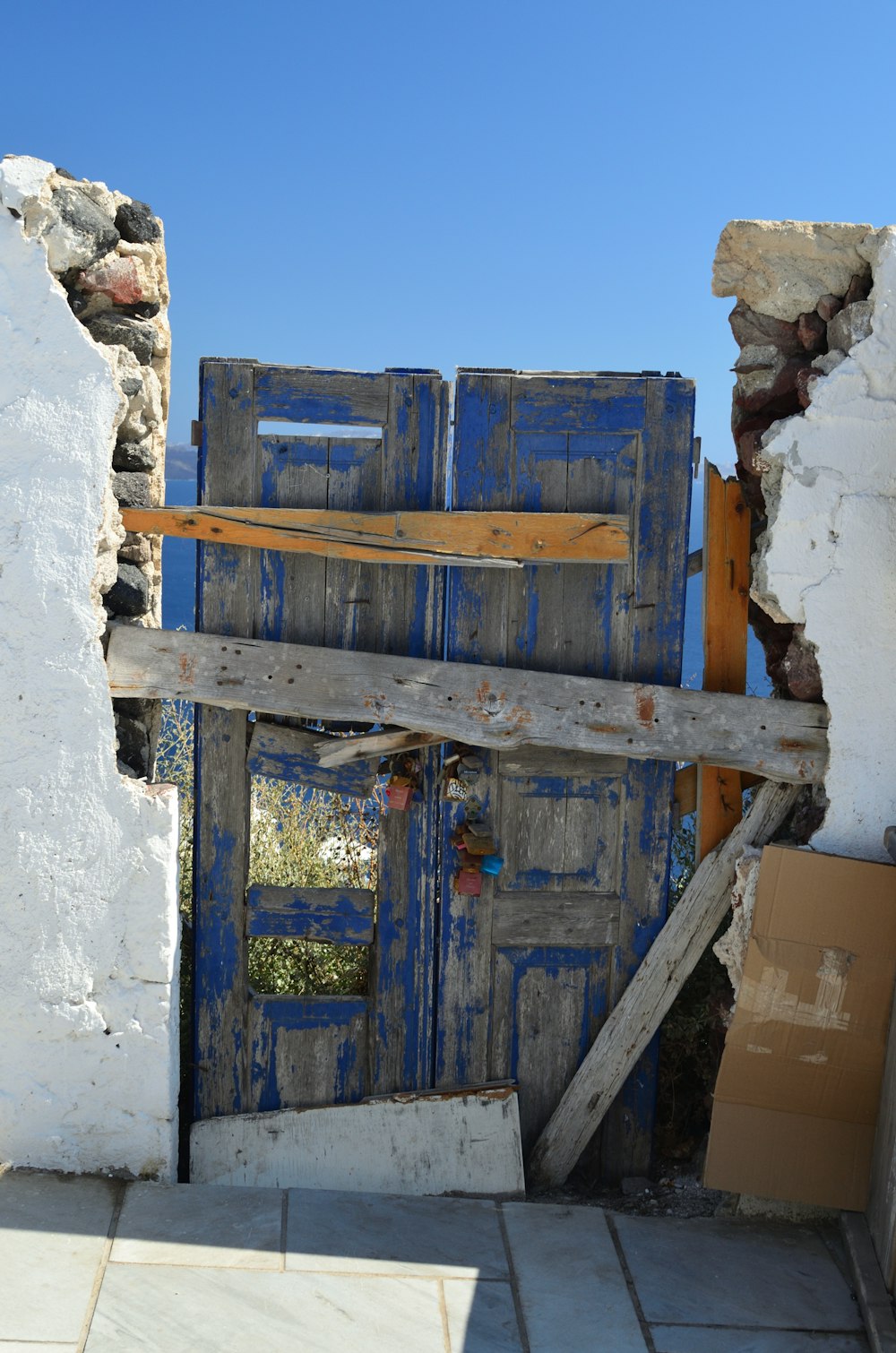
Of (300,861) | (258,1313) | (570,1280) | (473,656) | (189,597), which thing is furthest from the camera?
(189,597)

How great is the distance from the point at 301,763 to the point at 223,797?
320mm

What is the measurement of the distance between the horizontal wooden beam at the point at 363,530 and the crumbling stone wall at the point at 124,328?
190 mm

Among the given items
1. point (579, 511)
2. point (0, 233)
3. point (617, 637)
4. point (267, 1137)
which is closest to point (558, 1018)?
point (267, 1137)

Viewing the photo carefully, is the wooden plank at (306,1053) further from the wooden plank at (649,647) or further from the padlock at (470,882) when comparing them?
the wooden plank at (649,647)

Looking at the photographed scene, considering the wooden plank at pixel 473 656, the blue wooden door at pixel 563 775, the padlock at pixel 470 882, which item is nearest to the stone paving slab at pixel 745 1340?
the blue wooden door at pixel 563 775

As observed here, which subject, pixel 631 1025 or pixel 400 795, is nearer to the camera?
pixel 400 795

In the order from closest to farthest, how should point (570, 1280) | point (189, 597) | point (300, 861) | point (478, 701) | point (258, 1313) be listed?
point (258, 1313)
point (570, 1280)
point (478, 701)
point (300, 861)
point (189, 597)

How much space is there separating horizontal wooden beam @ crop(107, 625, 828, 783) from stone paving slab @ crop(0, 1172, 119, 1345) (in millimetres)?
1715

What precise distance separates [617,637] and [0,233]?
248 centimetres

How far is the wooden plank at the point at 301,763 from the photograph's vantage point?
428cm

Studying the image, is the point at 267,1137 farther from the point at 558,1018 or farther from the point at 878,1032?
the point at 878,1032

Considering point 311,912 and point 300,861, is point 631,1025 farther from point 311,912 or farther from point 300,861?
point 300,861

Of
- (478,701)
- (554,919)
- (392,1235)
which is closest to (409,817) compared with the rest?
(478,701)

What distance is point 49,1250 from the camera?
3.67 meters
